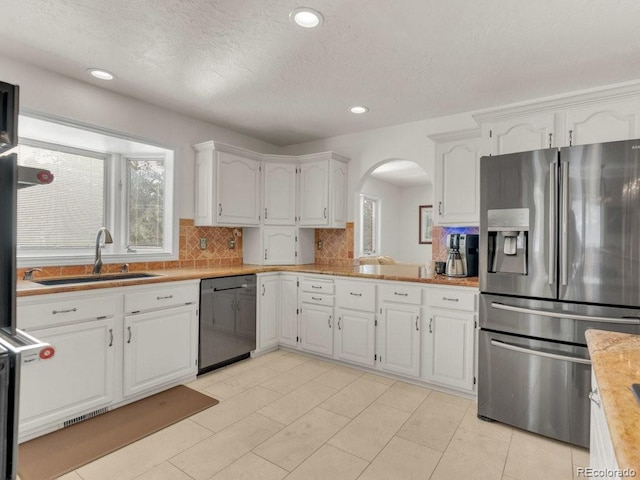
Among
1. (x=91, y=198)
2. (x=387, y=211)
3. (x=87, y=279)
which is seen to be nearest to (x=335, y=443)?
(x=87, y=279)

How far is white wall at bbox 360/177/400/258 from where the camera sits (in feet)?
24.4

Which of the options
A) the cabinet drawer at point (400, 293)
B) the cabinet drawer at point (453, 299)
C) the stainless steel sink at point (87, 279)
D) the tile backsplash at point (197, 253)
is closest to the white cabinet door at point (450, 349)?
the cabinet drawer at point (453, 299)

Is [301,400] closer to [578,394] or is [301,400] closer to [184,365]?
[184,365]

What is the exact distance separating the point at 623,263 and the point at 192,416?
2.81 meters

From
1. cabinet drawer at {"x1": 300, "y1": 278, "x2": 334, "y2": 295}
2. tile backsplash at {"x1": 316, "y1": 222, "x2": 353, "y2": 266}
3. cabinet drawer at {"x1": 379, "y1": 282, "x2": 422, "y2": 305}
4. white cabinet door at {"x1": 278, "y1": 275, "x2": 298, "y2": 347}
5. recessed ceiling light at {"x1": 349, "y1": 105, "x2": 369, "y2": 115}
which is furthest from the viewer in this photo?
tile backsplash at {"x1": 316, "y1": 222, "x2": 353, "y2": 266}

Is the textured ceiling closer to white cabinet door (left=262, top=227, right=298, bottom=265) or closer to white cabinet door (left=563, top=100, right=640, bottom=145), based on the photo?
white cabinet door (left=563, top=100, right=640, bottom=145)

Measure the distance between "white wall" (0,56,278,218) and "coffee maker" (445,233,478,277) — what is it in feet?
8.49

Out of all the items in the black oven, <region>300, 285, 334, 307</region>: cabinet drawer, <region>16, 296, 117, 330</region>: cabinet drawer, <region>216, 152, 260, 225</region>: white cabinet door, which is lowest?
<region>300, 285, 334, 307</region>: cabinet drawer

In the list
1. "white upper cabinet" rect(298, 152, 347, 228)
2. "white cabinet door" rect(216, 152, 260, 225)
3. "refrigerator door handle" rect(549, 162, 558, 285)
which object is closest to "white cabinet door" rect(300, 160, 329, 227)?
"white upper cabinet" rect(298, 152, 347, 228)

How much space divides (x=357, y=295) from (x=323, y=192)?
4.33 feet

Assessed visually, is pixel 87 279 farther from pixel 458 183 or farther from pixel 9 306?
pixel 458 183

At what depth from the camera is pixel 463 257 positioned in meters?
2.96

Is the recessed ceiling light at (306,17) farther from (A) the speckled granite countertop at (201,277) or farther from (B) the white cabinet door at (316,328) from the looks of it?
(B) the white cabinet door at (316,328)

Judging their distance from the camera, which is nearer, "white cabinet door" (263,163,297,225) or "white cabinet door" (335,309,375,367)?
"white cabinet door" (335,309,375,367)
